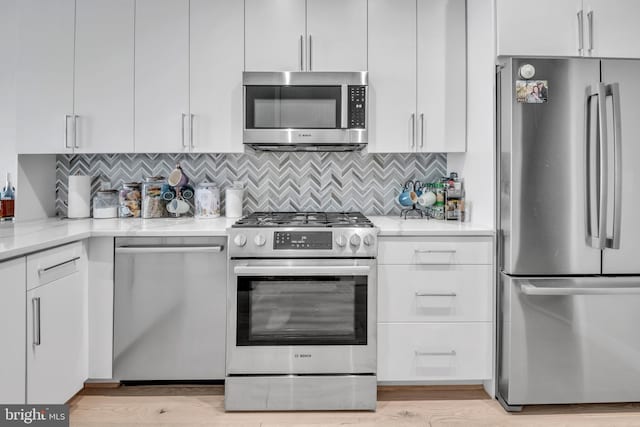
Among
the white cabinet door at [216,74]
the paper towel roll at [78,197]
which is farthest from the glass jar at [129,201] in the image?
the white cabinet door at [216,74]

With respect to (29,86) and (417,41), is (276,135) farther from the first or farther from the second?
(29,86)

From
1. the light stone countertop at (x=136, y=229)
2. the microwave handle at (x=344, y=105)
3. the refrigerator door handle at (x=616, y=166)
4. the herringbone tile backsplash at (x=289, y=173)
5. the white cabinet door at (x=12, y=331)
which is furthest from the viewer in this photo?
the herringbone tile backsplash at (x=289, y=173)

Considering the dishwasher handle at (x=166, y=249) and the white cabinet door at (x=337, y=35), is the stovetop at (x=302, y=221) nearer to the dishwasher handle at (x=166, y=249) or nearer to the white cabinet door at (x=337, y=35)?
the dishwasher handle at (x=166, y=249)

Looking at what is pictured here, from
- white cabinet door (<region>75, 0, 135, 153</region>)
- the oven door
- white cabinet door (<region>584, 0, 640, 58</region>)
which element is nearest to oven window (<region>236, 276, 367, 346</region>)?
the oven door

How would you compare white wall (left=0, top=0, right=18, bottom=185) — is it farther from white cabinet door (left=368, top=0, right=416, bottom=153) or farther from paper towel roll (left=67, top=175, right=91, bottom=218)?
white cabinet door (left=368, top=0, right=416, bottom=153)

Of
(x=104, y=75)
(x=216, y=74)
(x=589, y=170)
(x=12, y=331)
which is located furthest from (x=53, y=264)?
(x=589, y=170)

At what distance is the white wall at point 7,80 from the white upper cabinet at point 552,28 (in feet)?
8.88

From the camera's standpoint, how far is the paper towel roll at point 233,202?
276 cm

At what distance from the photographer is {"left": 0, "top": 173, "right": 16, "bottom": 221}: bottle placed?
2.54 metres

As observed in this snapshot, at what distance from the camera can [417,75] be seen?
2.58m

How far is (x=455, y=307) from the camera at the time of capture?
2227 millimetres

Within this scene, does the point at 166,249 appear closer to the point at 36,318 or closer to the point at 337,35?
the point at 36,318

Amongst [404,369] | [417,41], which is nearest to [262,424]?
[404,369]

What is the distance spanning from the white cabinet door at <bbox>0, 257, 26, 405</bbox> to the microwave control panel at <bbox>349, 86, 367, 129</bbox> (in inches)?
67.8
